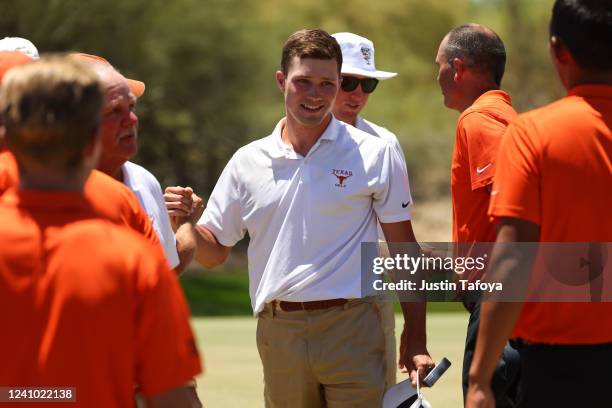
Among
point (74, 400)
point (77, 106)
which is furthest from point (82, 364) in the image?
point (77, 106)

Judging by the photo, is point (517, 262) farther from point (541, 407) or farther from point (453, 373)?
point (453, 373)

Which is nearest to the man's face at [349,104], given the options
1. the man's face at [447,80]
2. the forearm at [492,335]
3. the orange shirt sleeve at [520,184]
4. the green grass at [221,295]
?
the man's face at [447,80]

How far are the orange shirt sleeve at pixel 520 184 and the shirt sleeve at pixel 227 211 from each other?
8.32 ft

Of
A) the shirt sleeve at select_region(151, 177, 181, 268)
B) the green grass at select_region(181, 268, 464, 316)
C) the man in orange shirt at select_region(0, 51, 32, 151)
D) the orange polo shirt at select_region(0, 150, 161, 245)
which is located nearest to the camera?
the orange polo shirt at select_region(0, 150, 161, 245)

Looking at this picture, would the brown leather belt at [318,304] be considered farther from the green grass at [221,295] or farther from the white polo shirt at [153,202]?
the green grass at [221,295]

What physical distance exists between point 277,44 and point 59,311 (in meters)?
32.7

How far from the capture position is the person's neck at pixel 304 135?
6.36 metres

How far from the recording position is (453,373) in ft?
42.7

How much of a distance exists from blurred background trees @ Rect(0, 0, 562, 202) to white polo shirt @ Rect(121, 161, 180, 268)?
24.0 metres

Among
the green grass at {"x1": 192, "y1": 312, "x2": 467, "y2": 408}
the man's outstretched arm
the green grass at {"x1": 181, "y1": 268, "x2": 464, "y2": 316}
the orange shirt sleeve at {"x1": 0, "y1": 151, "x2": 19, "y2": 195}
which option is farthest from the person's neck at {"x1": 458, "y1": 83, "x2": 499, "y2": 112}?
the green grass at {"x1": 181, "y1": 268, "x2": 464, "y2": 316}

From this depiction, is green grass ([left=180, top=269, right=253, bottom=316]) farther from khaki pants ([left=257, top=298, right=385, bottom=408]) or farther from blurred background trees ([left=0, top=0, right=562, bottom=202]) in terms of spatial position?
khaki pants ([left=257, top=298, right=385, bottom=408])

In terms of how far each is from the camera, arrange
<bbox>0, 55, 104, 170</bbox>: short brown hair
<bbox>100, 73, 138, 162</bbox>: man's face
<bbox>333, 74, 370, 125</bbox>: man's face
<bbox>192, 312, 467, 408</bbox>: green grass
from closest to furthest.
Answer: <bbox>0, 55, 104, 170</bbox>: short brown hair
<bbox>100, 73, 138, 162</bbox>: man's face
<bbox>333, 74, 370, 125</bbox>: man's face
<bbox>192, 312, 467, 408</bbox>: green grass

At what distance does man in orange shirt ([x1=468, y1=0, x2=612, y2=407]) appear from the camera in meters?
4.07

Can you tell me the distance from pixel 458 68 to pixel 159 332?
380cm
